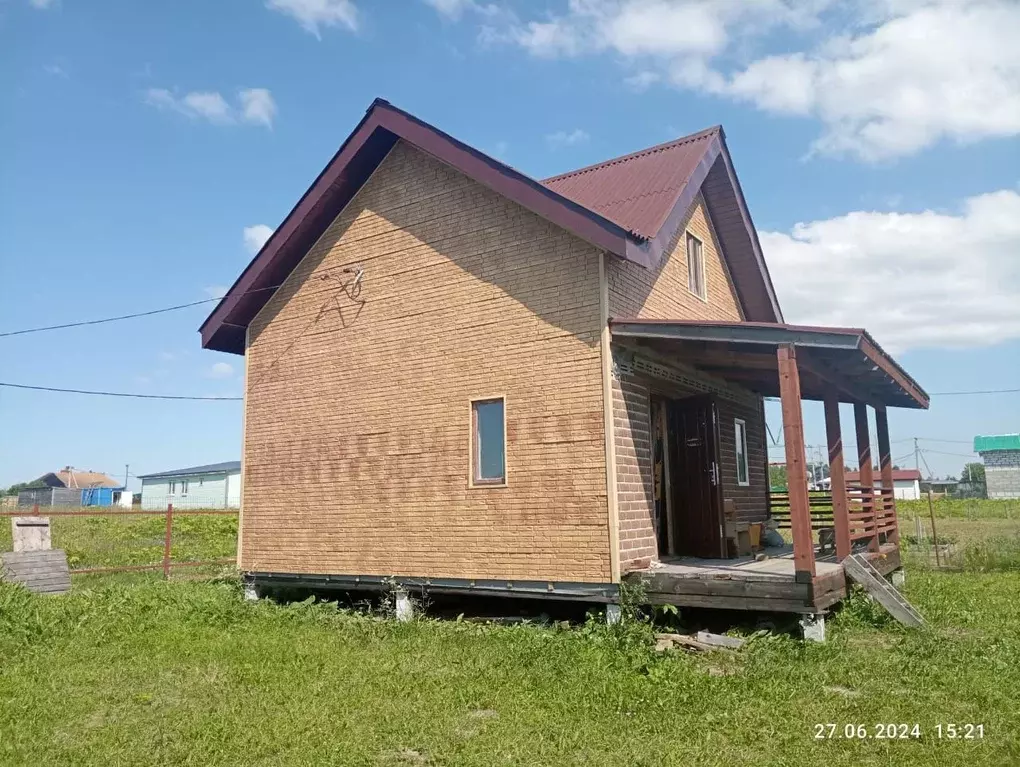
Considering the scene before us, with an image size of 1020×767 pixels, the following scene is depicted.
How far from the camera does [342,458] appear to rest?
12.2m

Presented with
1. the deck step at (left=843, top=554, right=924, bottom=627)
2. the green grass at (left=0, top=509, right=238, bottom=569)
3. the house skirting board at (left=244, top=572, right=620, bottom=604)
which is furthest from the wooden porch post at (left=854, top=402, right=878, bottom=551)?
the green grass at (left=0, top=509, right=238, bottom=569)

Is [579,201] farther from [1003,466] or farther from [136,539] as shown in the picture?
[1003,466]

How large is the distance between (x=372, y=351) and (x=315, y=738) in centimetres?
685

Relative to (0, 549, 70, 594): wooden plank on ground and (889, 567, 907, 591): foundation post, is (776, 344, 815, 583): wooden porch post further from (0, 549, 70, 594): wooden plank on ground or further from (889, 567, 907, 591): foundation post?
(0, 549, 70, 594): wooden plank on ground

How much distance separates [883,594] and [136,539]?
2325cm

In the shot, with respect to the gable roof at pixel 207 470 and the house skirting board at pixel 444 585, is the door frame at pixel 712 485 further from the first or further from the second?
the gable roof at pixel 207 470

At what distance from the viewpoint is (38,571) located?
1314 cm

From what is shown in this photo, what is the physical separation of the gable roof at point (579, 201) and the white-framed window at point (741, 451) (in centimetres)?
253

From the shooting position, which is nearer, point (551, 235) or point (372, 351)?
point (551, 235)

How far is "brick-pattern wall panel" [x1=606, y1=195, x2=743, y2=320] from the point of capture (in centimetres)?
1038

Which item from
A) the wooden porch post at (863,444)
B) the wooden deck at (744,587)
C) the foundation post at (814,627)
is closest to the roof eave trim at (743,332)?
the wooden deck at (744,587)

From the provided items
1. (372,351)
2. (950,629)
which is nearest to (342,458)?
(372,351)

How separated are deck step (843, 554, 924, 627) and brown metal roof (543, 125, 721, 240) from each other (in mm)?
4556

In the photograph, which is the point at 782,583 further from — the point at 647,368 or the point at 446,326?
the point at 446,326
